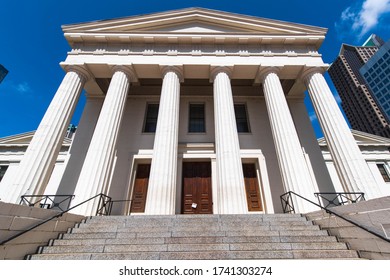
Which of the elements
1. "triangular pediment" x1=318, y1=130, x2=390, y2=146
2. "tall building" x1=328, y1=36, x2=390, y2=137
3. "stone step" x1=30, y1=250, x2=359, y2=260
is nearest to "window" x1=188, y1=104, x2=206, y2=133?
"stone step" x1=30, y1=250, x2=359, y2=260

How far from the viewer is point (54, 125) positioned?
370 inches

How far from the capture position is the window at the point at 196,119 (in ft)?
45.2

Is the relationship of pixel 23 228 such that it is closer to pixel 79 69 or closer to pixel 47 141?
pixel 47 141

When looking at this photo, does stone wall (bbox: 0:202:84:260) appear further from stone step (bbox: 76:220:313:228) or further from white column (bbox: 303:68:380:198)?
white column (bbox: 303:68:380:198)

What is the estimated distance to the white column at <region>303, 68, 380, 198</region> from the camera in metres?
8.27

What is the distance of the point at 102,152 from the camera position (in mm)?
8875

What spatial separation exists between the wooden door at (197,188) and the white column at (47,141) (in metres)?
7.15

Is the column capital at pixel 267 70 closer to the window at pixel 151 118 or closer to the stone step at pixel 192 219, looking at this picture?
the window at pixel 151 118

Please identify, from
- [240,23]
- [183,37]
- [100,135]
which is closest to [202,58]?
[183,37]

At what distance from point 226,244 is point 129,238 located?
2.63 metres

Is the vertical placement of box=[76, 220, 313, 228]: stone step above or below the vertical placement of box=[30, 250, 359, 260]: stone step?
above

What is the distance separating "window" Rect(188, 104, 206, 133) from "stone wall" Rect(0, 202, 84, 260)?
977cm

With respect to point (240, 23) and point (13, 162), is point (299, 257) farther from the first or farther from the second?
point (13, 162)

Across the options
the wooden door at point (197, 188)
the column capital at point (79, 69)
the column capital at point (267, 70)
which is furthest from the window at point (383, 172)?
the column capital at point (79, 69)
